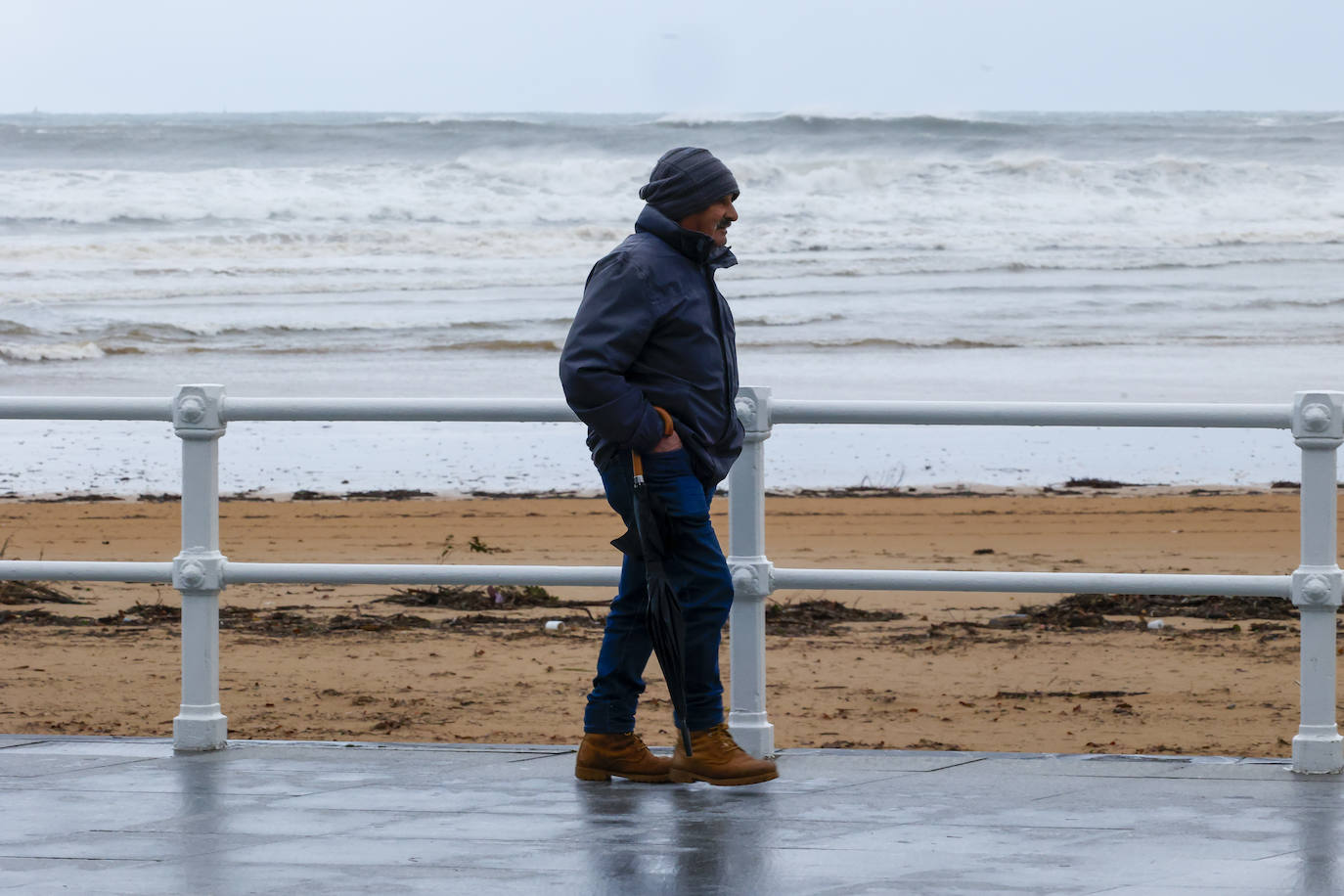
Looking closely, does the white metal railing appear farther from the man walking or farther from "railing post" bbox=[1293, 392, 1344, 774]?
the man walking

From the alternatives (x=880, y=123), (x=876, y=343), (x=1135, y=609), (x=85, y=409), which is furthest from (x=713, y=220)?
(x=880, y=123)

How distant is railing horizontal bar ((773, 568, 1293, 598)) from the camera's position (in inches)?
185

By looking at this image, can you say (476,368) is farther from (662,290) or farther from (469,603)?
(662,290)

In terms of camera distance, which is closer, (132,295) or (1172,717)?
(1172,717)

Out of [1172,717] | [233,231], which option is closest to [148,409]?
[1172,717]

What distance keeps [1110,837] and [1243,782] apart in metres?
0.78

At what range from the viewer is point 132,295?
88.9 feet

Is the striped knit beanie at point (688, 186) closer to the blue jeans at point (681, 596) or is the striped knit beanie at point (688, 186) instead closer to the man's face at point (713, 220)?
the man's face at point (713, 220)

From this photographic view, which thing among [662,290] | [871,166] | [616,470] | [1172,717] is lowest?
[1172,717]

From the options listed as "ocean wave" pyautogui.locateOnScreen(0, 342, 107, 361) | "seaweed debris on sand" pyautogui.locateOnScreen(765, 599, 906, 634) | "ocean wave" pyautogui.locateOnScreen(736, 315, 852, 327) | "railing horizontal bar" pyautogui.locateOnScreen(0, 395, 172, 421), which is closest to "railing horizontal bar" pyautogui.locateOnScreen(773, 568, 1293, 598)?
"railing horizontal bar" pyautogui.locateOnScreen(0, 395, 172, 421)

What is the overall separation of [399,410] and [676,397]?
104 cm

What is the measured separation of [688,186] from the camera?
4500 millimetres

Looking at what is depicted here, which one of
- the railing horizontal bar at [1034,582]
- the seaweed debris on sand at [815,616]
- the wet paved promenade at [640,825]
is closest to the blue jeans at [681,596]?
the wet paved promenade at [640,825]

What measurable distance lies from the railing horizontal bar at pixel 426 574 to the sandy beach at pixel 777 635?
1697mm
